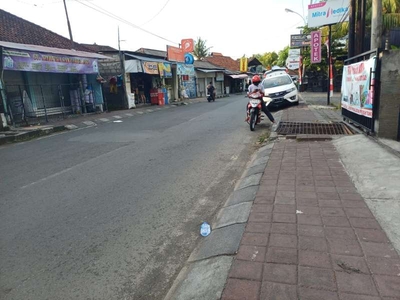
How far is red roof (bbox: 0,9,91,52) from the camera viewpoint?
51.0 feet

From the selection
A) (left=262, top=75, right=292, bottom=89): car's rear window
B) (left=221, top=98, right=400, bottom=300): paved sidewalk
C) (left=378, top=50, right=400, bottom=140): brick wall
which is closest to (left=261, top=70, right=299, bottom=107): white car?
(left=262, top=75, right=292, bottom=89): car's rear window

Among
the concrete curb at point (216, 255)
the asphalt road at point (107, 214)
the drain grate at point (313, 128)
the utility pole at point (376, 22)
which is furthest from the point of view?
the utility pole at point (376, 22)

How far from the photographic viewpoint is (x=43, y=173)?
20.3 ft

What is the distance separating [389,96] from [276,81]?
968 centimetres

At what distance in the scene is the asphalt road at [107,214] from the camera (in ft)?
8.98

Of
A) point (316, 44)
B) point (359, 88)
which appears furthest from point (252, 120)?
point (316, 44)

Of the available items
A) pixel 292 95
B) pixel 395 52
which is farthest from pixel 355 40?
pixel 395 52

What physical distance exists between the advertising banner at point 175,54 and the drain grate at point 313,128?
19.5 m

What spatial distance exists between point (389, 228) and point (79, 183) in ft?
15.4

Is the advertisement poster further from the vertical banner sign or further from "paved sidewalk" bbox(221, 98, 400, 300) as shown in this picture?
the vertical banner sign

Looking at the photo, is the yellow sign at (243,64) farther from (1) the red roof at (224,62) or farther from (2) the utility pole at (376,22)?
(2) the utility pole at (376,22)

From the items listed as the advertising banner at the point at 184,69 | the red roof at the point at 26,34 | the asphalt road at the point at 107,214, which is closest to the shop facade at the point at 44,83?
the red roof at the point at 26,34

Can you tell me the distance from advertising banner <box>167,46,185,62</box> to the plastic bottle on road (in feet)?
80.8

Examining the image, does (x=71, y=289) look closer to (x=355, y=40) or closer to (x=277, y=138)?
(x=277, y=138)
